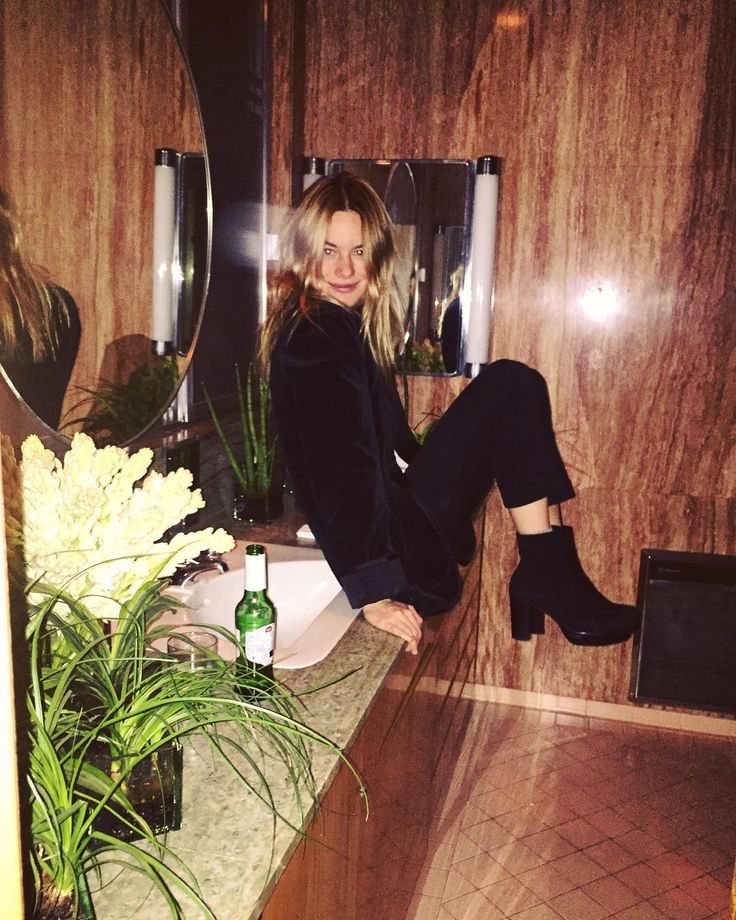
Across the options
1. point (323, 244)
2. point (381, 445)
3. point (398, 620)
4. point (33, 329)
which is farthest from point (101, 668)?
point (323, 244)

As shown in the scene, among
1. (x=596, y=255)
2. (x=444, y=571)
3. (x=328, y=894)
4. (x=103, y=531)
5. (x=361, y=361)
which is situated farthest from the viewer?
(x=596, y=255)

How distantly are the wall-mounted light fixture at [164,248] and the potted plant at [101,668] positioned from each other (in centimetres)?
74

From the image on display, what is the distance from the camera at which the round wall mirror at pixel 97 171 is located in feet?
3.14

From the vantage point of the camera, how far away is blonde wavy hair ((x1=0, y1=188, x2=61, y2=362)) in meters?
0.92

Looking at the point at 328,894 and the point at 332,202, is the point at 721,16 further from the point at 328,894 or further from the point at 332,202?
the point at 328,894

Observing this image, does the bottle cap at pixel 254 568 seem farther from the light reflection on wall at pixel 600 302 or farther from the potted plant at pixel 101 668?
the light reflection on wall at pixel 600 302

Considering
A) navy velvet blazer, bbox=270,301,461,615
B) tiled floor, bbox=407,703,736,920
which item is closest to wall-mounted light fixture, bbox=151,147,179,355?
navy velvet blazer, bbox=270,301,461,615

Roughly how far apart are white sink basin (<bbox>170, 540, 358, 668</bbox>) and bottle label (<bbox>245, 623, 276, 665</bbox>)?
0.16 m

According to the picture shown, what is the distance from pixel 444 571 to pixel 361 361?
0.47 meters

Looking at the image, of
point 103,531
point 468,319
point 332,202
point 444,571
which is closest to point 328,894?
point 103,531

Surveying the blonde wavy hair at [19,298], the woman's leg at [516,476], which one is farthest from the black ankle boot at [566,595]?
the blonde wavy hair at [19,298]

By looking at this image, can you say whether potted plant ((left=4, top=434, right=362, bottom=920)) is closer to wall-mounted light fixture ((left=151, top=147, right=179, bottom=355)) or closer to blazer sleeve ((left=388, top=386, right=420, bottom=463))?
wall-mounted light fixture ((left=151, top=147, right=179, bottom=355))

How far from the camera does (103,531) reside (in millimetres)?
695

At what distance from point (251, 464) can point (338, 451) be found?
469 millimetres
